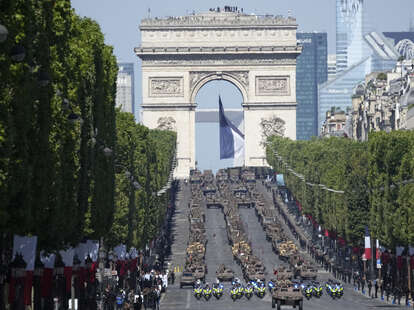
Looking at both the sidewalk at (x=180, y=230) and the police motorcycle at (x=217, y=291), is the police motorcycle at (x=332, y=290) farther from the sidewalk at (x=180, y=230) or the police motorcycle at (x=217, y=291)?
the sidewalk at (x=180, y=230)

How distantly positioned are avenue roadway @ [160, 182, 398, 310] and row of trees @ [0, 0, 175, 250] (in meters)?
17.5

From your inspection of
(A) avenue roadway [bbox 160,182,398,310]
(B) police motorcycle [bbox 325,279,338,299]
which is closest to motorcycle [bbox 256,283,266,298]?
(A) avenue roadway [bbox 160,182,398,310]

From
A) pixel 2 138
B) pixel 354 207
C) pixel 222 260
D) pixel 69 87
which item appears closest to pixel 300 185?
pixel 222 260

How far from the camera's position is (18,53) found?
33156 mm

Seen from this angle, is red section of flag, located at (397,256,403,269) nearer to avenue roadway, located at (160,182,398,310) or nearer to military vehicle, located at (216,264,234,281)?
avenue roadway, located at (160,182,398,310)

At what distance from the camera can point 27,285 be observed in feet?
141

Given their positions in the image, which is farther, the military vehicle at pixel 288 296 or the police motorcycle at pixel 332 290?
the police motorcycle at pixel 332 290

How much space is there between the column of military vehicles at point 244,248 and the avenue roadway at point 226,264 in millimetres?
808

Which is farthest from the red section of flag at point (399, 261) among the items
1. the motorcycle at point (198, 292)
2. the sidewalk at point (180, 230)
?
the sidewalk at point (180, 230)

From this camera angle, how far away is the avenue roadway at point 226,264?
264ft

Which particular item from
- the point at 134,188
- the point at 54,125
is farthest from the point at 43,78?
the point at 134,188

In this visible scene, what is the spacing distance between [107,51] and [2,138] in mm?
33744

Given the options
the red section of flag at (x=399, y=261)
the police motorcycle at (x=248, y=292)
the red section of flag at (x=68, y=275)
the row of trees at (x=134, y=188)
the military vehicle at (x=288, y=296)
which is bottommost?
the police motorcycle at (x=248, y=292)

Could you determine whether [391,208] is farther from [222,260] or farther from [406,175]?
[222,260]
